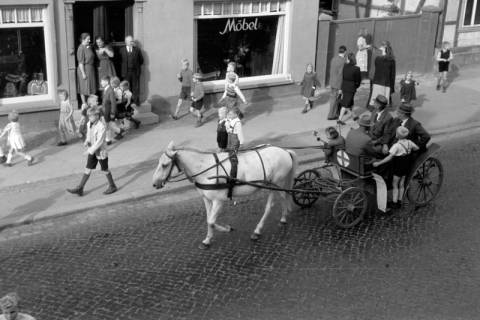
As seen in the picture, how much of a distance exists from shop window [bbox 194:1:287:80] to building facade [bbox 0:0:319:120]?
3 cm

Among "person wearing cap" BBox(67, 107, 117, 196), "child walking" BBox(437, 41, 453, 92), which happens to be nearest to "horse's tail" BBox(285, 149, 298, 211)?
"person wearing cap" BBox(67, 107, 117, 196)

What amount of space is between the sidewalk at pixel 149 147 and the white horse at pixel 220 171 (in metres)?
2.46

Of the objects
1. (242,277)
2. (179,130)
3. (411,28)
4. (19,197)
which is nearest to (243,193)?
(242,277)

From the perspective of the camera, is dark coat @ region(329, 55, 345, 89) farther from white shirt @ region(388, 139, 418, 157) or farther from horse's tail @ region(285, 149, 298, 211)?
horse's tail @ region(285, 149, 298, 211)

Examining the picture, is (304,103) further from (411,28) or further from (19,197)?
(19,197)

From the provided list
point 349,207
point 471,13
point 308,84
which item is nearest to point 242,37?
point 308,84

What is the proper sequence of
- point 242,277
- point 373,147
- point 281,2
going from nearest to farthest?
point 242,277 < point 373,147 < point 281,2

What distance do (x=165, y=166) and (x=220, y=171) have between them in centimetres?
79

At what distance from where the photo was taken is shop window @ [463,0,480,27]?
22.1 meters

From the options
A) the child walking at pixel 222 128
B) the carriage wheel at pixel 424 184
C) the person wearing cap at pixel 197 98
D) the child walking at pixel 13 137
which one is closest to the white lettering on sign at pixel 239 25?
the person wearing cap at pixel 197 98

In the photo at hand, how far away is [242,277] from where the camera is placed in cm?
899

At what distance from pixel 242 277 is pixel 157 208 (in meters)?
2.84

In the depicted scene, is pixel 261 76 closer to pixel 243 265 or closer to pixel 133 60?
pixel 133 60

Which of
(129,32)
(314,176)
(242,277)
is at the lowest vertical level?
(242,277)
